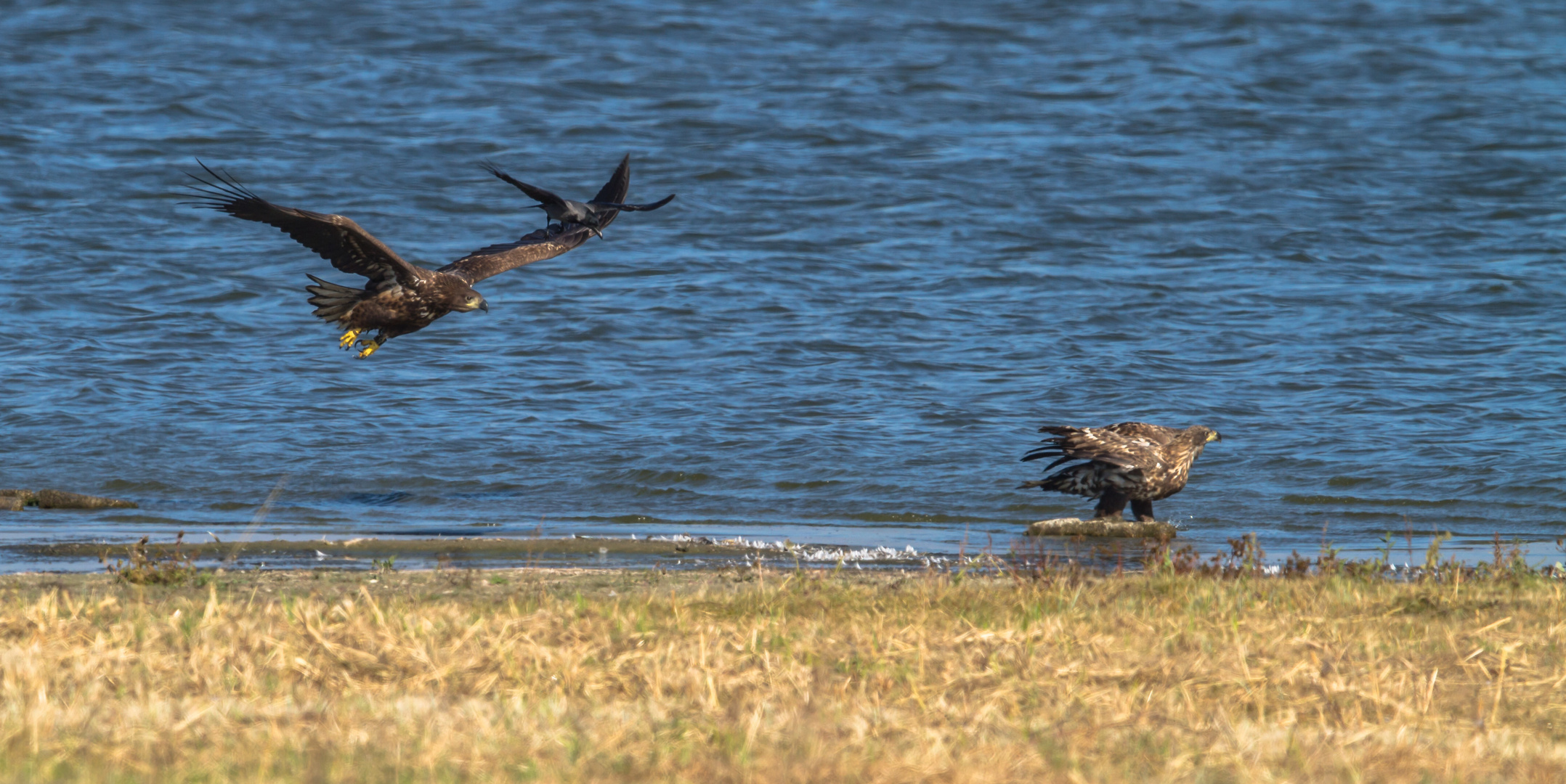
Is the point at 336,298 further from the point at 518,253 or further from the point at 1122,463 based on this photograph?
the point at 1122,463

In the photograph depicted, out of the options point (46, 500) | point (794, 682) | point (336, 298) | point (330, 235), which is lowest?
point (46, 500)

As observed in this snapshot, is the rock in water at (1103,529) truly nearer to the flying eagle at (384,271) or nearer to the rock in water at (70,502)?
the flying eagle at (384,271)

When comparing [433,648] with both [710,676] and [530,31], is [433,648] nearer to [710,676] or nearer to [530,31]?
[710,676]

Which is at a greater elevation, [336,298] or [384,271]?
[384,271]

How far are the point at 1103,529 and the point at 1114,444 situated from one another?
0.54m

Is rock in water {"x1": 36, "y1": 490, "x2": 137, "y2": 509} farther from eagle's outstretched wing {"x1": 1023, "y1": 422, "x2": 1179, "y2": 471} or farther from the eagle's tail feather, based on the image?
eagle's outstretched wing {"x1": 1023, "y1": 422, "x2": 1179, "y2": 471}

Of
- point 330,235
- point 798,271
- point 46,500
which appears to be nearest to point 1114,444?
point 330,235

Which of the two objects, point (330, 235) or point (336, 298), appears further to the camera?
point (336, 298)

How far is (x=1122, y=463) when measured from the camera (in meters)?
10.1

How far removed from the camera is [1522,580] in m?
7.12

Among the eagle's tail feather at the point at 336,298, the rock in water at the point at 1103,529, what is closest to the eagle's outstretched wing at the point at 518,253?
the eagle's tail feather at the point at 336,298

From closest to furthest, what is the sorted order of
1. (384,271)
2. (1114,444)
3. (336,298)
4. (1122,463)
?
(1122,463) < (1114,444) < (384,271) < (336,298)

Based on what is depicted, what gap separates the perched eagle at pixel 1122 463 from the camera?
1020cm

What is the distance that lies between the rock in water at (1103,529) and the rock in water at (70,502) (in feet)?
19.8
